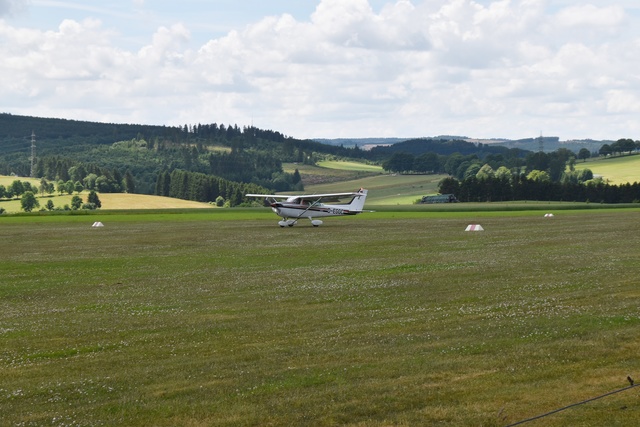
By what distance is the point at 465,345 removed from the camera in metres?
16.1

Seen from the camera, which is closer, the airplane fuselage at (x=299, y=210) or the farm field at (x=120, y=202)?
the airplane fuselage at (x=299, y=210)

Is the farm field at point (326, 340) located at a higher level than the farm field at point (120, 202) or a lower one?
higher

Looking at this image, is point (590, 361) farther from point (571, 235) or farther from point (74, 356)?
point (571, 235)

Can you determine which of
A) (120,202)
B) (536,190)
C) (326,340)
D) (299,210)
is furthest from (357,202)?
(120,202)

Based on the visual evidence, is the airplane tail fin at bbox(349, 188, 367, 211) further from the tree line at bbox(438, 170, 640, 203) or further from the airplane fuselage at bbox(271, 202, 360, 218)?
the tree line at bbox(438, 170, 640, 203)

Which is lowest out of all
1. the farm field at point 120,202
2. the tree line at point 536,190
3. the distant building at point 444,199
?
the farm field at point 120,202

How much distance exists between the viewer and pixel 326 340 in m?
17.5

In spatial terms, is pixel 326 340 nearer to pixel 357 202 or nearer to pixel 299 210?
pixel 299 210

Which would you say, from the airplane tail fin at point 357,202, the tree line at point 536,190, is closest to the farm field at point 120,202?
the tree line at point 536,190

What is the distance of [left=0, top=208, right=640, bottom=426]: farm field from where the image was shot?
12.3 meters

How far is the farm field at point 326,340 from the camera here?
1227 centimetres

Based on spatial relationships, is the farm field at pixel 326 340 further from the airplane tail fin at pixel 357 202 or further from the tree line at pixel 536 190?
the tree line at pixel 536 190

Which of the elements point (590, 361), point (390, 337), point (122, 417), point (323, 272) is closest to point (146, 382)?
point (122, 417)

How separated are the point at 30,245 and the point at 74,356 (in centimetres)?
3497
